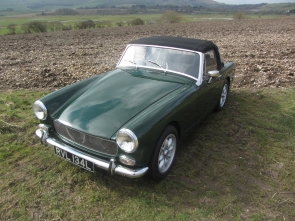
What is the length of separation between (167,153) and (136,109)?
2.36 ft

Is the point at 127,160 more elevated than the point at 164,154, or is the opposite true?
the point at 127,160

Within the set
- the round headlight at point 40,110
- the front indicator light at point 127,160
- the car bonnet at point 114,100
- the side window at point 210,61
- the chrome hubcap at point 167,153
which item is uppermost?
the side window at point 210,61

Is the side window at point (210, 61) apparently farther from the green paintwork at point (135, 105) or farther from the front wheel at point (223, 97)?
the front wheel at point (223, 97)

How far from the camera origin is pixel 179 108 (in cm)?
328

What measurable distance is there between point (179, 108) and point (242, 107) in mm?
2822

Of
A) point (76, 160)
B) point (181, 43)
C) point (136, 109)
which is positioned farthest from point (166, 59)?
point (76, 160)

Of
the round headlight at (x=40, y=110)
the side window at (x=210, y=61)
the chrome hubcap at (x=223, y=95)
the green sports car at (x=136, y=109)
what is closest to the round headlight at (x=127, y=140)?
the green sports car at (x=136, y=109)

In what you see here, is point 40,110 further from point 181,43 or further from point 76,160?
point 181,43

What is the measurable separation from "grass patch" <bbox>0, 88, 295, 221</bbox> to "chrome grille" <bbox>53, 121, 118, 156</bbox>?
541mm

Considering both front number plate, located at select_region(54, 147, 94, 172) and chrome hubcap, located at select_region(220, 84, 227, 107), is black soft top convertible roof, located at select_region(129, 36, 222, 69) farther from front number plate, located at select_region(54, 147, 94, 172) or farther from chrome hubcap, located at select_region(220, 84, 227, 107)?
front number plate, located at select_region(54, 147, 94, 172)

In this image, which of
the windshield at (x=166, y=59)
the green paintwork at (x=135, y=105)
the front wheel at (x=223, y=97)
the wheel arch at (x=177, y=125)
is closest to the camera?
the green paintwork at (x=135, y=105)

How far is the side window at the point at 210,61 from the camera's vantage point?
420 centimetres

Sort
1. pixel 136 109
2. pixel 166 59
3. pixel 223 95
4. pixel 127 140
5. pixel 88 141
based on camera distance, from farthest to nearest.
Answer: pixel 223 95, pixel 166 59, pixel 136 109, pixel 88 141, pixel 127 140

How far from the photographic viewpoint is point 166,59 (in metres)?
4.11
